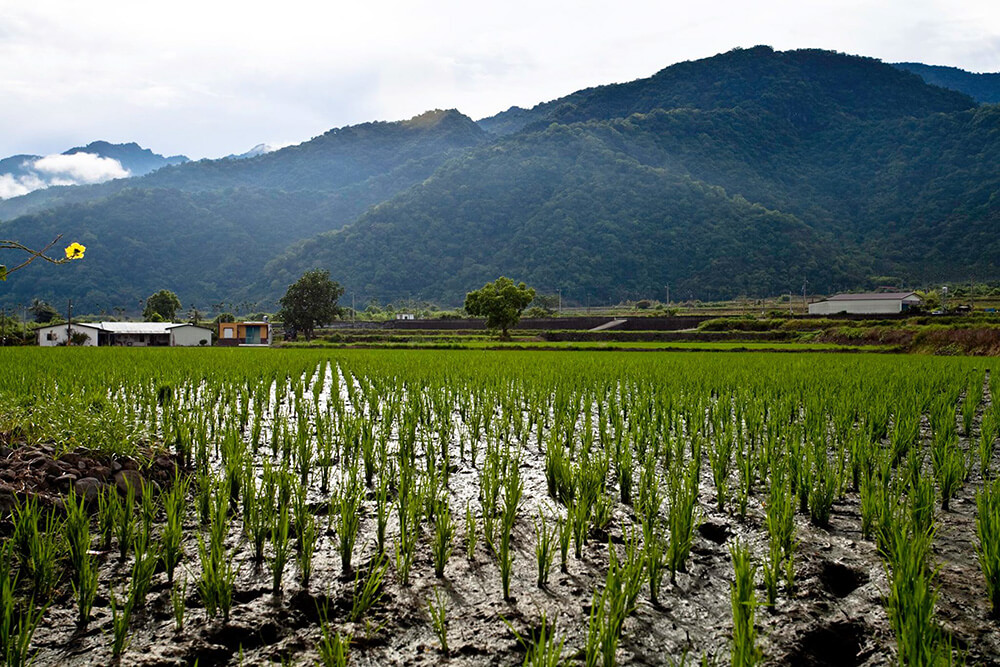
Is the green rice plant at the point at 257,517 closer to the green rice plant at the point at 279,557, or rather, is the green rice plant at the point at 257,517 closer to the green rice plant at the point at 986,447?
the green rice plant at the point at 279,557

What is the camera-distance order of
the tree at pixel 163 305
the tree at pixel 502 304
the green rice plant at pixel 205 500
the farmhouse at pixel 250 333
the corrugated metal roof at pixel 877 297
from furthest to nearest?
the tree at pixel 163 305
the corrugated metal roof at pixel 877 297
the farmhouse at pixel 250 333
the tree at pixel 502 304
the green rice plant at pixel 205 500

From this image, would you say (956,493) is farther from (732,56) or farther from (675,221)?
(732,56)

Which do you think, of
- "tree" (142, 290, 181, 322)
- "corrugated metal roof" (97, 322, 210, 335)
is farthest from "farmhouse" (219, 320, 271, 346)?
"tree" (142, 290, 181, 322)

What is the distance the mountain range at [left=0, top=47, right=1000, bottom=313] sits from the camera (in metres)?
108

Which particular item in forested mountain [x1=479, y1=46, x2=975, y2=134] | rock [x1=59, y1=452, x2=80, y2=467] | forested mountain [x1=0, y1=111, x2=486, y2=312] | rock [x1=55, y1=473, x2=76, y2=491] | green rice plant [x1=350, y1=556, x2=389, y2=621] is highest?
forested mountain [x1=479, y1=46, x2=975, y2=134]

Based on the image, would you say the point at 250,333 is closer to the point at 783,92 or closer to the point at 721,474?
the point at 721,474

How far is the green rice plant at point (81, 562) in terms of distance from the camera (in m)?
2.42

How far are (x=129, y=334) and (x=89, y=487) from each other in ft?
188

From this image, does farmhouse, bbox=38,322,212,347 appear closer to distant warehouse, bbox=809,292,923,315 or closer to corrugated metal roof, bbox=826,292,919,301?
distant warehouse, bbox=809,292,923,315

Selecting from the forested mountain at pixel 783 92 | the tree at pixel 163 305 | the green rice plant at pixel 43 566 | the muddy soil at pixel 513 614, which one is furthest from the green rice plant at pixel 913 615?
the forested mountain at pixel 783 92

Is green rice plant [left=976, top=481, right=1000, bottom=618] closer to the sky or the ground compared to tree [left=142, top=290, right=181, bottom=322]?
closer to the ground

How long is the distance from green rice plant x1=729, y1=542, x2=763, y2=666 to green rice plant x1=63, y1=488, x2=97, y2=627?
2471mm

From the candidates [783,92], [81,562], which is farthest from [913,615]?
[783,92]

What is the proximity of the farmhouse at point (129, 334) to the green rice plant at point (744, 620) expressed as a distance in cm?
5430
